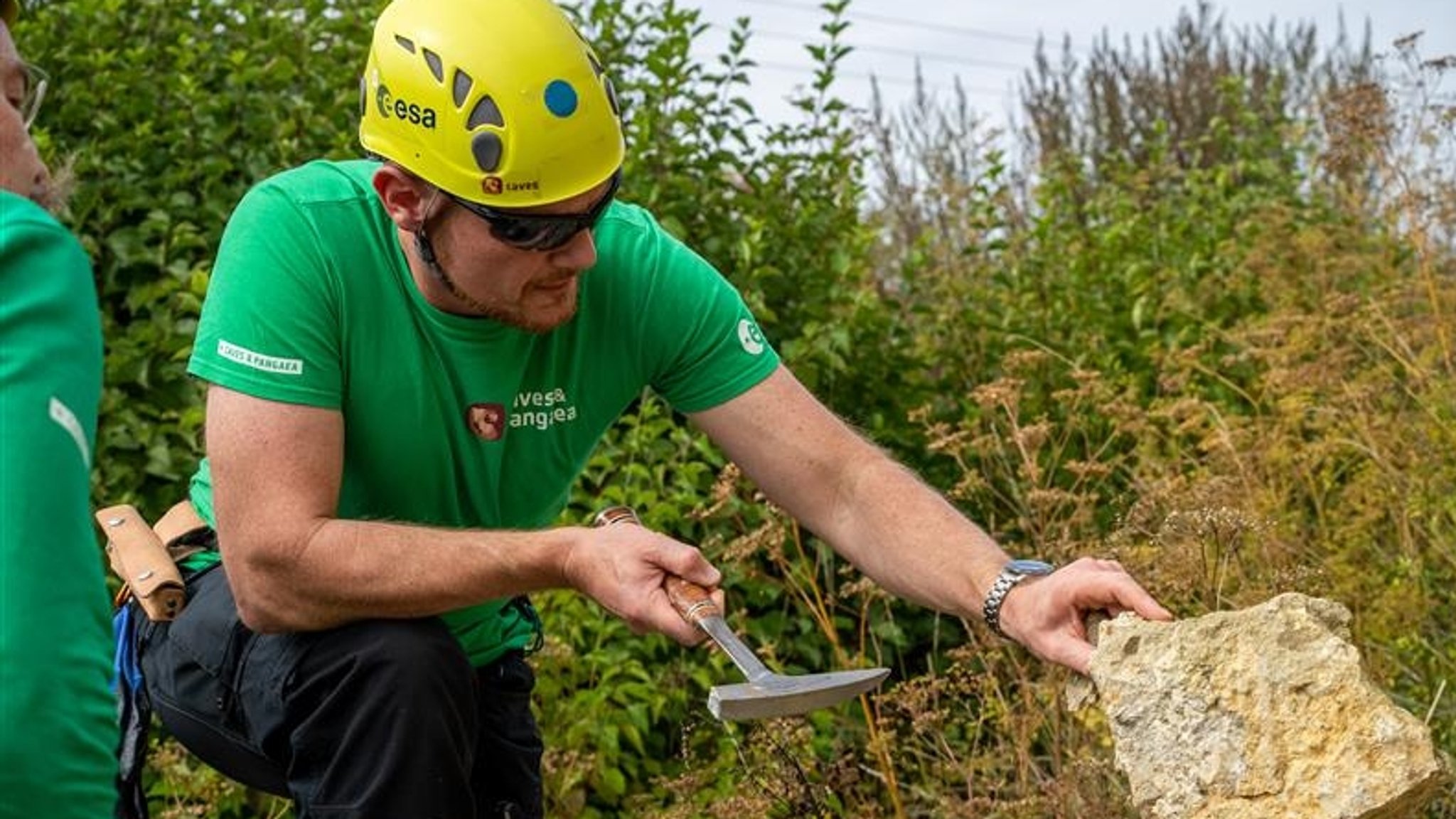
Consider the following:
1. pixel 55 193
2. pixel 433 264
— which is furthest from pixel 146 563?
pixel 55 193

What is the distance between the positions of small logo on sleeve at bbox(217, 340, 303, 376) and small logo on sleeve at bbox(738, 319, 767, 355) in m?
0.81

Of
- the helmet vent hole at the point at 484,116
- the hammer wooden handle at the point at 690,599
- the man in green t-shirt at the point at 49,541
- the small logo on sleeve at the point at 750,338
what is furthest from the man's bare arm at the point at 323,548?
the man in green t-shirt at the point at 49,541

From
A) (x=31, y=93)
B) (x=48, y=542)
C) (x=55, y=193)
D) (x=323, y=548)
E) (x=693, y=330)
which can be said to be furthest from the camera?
(x=693, y=330)

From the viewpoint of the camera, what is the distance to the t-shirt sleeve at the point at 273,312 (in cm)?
323

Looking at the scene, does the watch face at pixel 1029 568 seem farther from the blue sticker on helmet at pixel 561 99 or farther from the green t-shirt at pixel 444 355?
the blue sticker on helmet at pixel 561 99

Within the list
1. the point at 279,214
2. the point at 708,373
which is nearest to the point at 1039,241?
the point at 708,373

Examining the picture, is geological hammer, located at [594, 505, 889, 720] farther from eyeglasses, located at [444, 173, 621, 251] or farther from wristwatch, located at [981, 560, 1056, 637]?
eyeglasses, located at [444, 173, 621, 251]

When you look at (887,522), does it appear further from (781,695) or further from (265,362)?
(265,362)

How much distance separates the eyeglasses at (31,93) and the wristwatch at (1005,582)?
1.58 meters

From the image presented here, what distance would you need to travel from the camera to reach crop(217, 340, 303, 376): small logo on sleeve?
3.22 metres

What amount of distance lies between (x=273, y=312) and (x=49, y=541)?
1392mm

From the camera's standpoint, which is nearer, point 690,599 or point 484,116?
point 690,599

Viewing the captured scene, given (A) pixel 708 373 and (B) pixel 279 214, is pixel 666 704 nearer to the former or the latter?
(A) pixel 708 373

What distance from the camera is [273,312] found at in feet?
10.7
